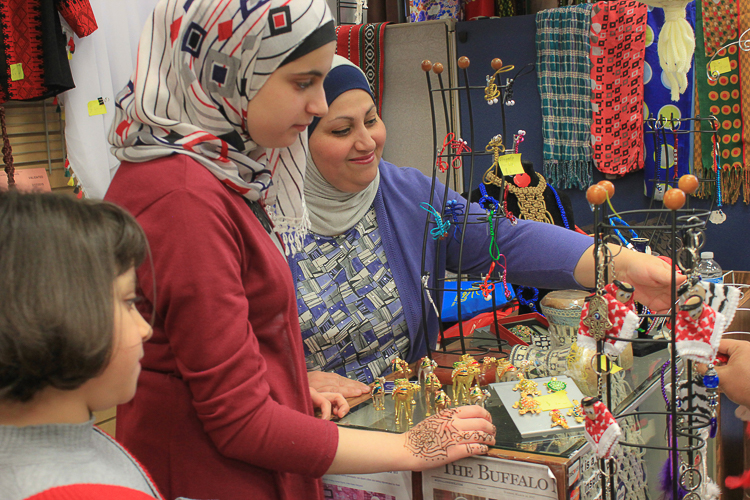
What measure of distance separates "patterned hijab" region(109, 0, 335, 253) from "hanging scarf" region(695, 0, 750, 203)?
214cm

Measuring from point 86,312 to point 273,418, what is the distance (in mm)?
309

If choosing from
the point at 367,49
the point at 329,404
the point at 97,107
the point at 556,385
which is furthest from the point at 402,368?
the point at 367,49

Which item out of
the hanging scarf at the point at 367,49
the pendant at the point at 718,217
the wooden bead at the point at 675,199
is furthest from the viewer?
the hanging scarf at the point at 367,49

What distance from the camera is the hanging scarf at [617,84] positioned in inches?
102

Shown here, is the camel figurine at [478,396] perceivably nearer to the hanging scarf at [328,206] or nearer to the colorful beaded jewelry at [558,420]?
the colorful beaded jewelry at [558,420]

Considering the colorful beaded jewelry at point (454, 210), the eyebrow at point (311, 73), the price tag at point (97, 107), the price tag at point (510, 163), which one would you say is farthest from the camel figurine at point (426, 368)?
the price tag at point (97, 107)

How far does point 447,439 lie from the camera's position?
3.01 feet

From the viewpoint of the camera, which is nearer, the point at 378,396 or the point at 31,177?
the point at 378,396

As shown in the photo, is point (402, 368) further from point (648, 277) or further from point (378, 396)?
point (648, 277)

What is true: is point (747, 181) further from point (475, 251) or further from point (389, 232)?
point (389, 232)

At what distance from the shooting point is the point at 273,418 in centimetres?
80

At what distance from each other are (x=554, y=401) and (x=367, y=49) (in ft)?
7.68

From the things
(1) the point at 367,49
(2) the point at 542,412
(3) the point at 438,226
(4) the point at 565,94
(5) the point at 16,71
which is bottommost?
(2) the point at 542,412

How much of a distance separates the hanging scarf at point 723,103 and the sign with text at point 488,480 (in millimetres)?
2053
